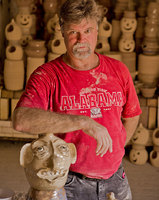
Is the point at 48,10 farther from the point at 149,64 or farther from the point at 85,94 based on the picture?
the point at 85,94

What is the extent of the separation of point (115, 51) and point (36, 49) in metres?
0.94

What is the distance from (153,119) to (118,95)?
98.0 inches

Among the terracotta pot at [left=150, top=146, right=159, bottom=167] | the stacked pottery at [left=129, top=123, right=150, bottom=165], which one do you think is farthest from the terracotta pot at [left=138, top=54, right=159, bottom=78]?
the terracotta pot at [left=150, top=146, right=159, bottom=167]

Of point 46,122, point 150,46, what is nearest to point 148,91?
point 150,46

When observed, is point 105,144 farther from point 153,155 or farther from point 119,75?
point 153,155

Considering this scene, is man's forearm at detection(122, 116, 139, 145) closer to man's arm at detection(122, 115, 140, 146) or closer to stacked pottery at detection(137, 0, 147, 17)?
man's arm at detection(122, 115, 140, 146)

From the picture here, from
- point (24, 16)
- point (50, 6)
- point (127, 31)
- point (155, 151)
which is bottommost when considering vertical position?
point (155, 151)

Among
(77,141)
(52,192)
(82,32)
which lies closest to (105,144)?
(52,192)

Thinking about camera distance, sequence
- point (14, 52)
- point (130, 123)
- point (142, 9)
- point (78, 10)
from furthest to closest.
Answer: point (142, 9), point (14, 52), point (130, 123), point (78, 10)

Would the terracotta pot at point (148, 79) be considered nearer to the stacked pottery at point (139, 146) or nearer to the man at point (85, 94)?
the stacked pottery at point (139, 146)

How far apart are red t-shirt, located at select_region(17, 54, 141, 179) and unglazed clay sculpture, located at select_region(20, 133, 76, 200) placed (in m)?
0.35

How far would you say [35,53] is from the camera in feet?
14.5

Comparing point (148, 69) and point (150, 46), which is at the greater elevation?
point (150, 46)

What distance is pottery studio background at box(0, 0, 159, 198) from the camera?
4.42 meters
